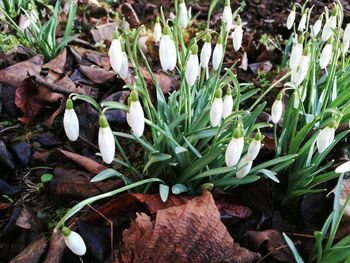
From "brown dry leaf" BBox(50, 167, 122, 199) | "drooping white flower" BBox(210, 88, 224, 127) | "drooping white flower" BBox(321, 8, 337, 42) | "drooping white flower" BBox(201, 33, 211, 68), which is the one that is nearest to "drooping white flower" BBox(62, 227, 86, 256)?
"brown dry leaf" BBox(50, 167, 122, 199)

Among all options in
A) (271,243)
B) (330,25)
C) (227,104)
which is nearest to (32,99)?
(227,104)

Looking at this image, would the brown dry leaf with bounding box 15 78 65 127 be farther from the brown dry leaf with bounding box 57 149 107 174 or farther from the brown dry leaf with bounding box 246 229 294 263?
the brown dry leaf with bounding box 246 229 294 263

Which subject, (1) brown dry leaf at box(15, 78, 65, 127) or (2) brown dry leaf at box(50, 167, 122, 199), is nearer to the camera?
(2) brown dry leaf at box(50, 167, 122, 199)

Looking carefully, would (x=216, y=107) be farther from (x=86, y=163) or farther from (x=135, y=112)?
(x=86, y=163)

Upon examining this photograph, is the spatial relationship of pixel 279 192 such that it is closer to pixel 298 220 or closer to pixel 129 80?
pixel 298 220

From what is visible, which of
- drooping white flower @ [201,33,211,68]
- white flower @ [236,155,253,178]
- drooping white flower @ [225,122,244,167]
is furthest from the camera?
drooping white flower @ [201,33,211,68]

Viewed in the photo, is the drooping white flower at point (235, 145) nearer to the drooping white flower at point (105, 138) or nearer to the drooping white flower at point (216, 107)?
the drooping white flower at point (216, 107)

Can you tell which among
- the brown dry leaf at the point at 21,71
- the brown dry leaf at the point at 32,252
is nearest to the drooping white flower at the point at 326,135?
the brown dry leaf at the point at 32,252
